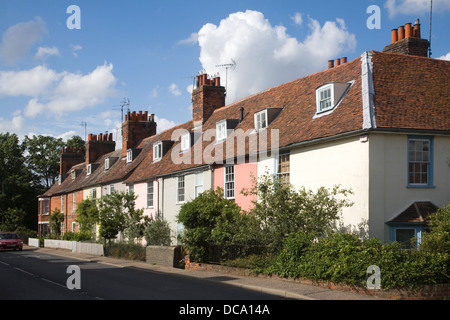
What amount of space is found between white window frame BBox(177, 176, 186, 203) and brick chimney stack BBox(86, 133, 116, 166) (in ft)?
78.8

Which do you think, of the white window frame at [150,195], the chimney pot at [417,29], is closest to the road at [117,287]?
the white window frame at [150,195]

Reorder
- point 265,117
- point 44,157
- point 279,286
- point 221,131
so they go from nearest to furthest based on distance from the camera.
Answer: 1. point 279,286
2. point 265,117
3. point 221,131
4. point 44,157

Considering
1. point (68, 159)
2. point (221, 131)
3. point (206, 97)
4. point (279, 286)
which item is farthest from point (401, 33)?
point (68, 159)

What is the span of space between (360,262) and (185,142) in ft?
59.1

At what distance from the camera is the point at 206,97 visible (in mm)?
32000

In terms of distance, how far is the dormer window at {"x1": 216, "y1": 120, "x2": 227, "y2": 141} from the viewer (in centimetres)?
2584

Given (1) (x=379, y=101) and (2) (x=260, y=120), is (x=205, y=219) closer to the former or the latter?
(2) (x=260, y=120)

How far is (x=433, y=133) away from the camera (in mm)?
17109

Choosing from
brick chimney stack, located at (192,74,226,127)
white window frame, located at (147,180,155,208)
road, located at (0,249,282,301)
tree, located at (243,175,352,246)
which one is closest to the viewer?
road, located at (0,249,282,301)

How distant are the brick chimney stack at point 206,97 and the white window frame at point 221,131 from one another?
5328mm

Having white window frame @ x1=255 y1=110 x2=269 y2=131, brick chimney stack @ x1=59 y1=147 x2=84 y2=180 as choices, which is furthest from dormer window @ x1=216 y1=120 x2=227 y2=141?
brick chimney stack @ x1=59 y1=147 x2=84 y2=180

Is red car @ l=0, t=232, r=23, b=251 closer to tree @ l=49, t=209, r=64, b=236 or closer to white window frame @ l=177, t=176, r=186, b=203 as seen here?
tree @ l=49, t=209, r=64, b=236

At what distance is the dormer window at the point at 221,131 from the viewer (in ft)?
84.8
